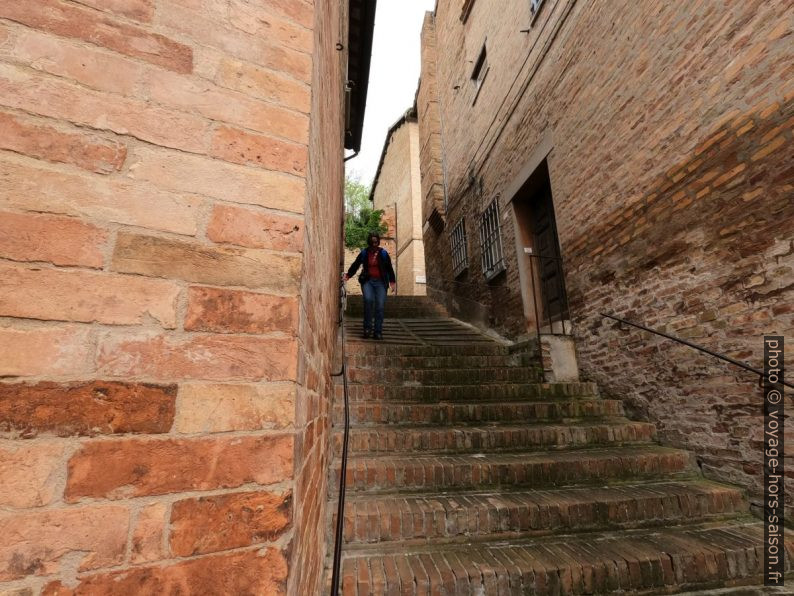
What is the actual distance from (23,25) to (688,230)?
3.83 metres

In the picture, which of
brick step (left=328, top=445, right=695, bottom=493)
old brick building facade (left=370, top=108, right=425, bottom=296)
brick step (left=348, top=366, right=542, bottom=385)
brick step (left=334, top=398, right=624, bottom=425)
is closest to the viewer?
brick step (left=328, top=445, right=695, bottom=493)

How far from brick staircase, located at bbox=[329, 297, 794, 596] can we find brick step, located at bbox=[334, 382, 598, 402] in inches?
0.5

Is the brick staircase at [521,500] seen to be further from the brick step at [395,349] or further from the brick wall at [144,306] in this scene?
the brick wall at [144,306]

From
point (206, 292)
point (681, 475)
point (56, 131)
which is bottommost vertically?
point (681, 475)

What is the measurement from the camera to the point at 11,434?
59 cm

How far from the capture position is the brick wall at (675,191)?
2.54 m

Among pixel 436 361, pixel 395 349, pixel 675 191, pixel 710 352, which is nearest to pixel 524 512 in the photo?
pixel 710 352

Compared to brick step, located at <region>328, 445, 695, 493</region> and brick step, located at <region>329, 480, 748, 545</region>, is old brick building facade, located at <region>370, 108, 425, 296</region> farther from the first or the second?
brick step, located at <region>329, 480, 748, 545</region>

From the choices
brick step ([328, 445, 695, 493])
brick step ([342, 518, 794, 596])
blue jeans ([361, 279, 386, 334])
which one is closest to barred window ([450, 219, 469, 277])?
blue jeans ([361, 279, 386, 334])

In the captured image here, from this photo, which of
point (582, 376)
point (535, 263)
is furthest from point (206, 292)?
point (535, 263)

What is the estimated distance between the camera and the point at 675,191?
126 inches

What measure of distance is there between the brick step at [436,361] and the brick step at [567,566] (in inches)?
86.4

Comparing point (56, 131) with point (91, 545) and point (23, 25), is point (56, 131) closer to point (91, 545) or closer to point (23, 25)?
point (23, 25)

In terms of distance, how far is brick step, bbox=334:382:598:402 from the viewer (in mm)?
3686
